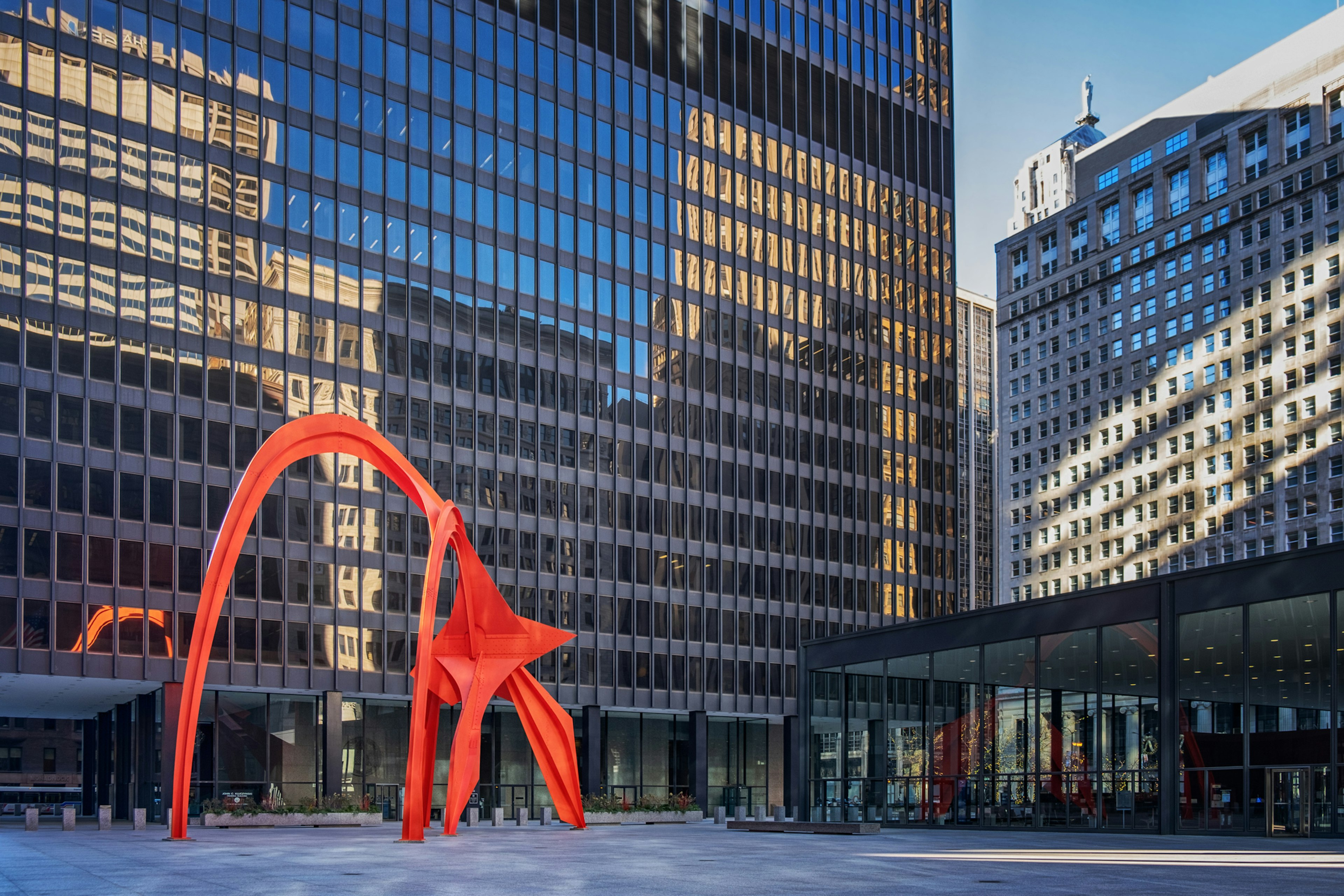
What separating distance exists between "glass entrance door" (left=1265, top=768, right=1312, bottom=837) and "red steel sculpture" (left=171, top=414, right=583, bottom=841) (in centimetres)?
1951

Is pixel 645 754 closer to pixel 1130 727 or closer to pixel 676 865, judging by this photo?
pixel 1130 727

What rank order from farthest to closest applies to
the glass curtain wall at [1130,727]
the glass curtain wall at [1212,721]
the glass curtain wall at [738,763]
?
the glass curtain wall at [738,763], the glass curtain wall at [1130,727], the glass curtain wall at [1212,721]

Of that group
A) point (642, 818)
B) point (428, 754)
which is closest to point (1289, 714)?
point (428, 754)

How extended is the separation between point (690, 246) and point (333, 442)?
45.0m

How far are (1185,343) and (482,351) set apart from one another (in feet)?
235

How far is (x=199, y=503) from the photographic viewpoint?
5850cm

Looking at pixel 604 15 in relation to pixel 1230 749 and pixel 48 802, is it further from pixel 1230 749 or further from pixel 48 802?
pixel 48 802

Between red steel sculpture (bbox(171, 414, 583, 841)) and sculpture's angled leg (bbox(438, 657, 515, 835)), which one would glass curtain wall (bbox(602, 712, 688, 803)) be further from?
sculpture's angled leg (bbox(438, 657, 515, 835))

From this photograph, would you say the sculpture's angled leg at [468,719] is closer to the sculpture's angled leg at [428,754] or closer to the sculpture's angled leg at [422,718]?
the sculpture's angled leg at [428,754]

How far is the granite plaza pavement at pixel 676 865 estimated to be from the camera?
19.4 metres

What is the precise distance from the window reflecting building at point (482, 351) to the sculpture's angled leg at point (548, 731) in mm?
20923

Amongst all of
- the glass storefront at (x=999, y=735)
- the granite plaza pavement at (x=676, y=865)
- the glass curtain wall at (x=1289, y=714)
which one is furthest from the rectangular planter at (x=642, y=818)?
the glass curtain wall at (x=1289, y=714)

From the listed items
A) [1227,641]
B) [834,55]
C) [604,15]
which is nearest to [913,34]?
[834,55]

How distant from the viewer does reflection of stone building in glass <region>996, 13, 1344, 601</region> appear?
105312 mm
